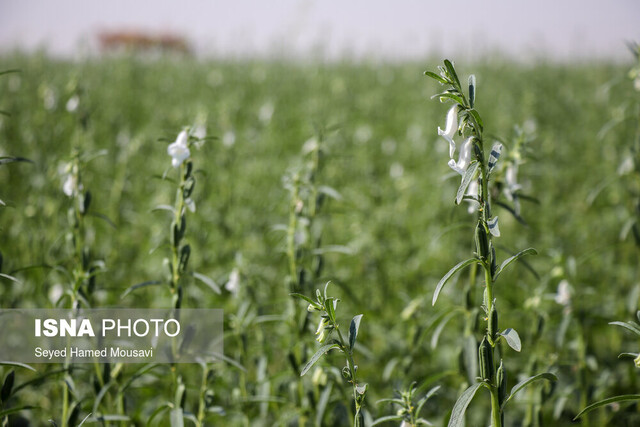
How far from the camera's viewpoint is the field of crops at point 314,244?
197cm

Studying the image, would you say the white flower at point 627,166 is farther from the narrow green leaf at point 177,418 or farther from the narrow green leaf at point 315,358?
the narrow green leaf at point 177,418

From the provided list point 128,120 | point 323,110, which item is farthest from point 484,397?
point 128,120

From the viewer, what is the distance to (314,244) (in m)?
2.39

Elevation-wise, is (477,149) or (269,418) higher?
(477,149)

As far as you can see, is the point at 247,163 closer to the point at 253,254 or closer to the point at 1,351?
the point at 253,254

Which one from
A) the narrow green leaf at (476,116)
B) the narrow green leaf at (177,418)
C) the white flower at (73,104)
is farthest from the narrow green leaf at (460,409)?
the white flower at (73,104)

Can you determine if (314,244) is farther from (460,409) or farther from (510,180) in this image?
(460,409)

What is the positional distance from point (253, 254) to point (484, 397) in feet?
6.83

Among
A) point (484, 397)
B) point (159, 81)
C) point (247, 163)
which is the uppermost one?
point (159, 81)

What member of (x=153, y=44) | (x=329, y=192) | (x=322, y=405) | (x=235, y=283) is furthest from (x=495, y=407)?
(x=153, y=44)

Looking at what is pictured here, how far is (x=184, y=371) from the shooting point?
302cm

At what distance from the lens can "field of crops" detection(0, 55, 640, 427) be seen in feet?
6.47

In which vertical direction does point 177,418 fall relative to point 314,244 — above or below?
below

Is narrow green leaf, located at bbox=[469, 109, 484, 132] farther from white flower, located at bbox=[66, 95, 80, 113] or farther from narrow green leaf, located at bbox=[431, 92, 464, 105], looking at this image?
white flower, located at bbox=[66, 95, 80, 113]
